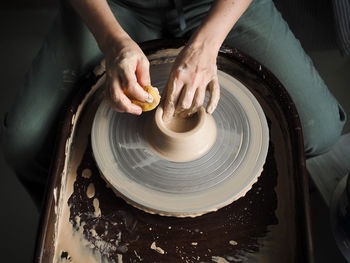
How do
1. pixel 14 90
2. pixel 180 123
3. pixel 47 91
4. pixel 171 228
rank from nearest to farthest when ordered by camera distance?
pixel 171 228 → pixel 180 123 → pixel 47 91 → pixel 14 90

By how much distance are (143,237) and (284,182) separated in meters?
0.39

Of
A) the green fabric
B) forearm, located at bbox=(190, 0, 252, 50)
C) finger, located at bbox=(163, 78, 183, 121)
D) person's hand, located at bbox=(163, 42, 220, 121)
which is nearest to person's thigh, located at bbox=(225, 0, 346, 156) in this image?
the green fabric

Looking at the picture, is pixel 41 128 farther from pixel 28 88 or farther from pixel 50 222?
pixel 50 222

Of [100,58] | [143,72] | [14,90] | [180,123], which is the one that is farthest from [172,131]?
[14,90]

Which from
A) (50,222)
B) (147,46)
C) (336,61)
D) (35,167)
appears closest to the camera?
(50,222)

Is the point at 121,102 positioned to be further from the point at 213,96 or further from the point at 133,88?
the point at 213,96

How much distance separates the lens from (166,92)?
1009 millimetres

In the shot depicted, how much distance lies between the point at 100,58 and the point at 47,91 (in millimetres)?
210

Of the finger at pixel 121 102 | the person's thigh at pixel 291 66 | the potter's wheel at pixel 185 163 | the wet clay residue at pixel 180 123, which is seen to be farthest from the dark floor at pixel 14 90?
the finger at pixel 121 102

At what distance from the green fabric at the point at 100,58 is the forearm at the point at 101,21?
0.14 meters

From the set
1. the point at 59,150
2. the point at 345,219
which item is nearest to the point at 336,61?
the point at 345,219

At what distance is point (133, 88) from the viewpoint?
97 cm

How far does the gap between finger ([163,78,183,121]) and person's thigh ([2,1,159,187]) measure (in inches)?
16.6

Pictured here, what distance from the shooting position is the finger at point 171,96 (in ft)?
3.22
